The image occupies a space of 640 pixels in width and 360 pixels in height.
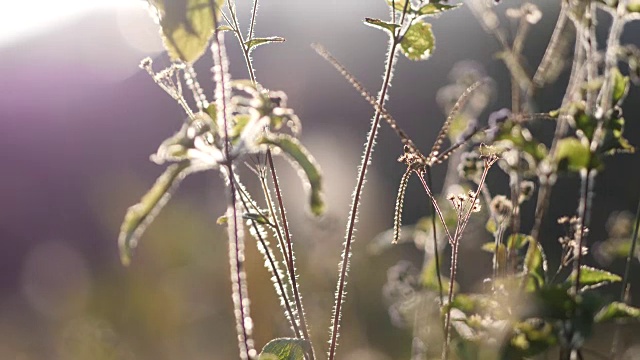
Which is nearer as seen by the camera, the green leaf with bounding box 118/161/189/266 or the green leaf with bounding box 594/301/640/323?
the green leaf with bounding box 118/161/189/266

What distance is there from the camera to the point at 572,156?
4.13 feet

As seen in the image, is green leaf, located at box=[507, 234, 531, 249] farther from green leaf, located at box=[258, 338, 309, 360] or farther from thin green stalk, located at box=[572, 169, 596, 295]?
green leaf, located at box=[258, 338, 309, 360]

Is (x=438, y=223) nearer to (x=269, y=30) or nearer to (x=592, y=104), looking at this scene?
(x=592, y=104)

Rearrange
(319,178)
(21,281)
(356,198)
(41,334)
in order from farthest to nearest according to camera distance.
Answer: (21,281) → (41,334) → (356,198) → (319,178)

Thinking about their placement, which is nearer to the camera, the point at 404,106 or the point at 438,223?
the point at 438,223

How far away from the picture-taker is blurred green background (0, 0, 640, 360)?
380 centimetres

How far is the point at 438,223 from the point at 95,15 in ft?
18.1

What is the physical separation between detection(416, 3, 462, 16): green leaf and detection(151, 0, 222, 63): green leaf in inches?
13.8

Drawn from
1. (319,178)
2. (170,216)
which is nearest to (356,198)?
(319,178)

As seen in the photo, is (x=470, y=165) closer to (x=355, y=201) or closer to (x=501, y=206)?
(x=501, y=206)

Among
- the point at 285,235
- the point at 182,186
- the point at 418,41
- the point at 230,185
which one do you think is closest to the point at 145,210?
the point at 230,185

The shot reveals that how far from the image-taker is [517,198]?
139 centimetres

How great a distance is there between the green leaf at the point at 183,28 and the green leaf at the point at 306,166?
0.14 m

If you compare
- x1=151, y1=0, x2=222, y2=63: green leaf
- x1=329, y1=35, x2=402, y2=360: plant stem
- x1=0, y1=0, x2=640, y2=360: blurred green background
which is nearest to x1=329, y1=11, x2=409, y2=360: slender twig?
x1=329, y1=35, x2=402, y2=360: plant stem
